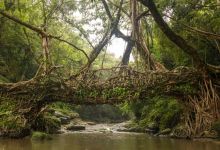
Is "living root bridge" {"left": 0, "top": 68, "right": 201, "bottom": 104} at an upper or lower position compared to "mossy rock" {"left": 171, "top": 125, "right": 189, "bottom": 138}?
upper

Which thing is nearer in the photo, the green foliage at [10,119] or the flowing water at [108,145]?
the flowing water at [108,145]

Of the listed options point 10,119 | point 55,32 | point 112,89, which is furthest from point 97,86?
point 55,32

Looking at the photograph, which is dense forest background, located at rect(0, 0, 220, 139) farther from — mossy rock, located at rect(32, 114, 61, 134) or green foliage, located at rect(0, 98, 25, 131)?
mossy rock, located at rect(32, 114, 61, 134)

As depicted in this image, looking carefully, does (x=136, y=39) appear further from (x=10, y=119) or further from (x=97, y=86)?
(x=10, y=119)

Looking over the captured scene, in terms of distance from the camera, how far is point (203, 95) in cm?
1163

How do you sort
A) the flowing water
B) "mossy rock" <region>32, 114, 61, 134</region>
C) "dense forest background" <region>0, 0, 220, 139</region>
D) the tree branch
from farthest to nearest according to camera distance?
"mossy rock" <region>32, 114, 61, 134</region>, "dense forest background" <region>0, 0, 220, 139</region>, the flowing water, the tree branch

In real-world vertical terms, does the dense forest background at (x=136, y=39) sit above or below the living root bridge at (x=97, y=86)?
above

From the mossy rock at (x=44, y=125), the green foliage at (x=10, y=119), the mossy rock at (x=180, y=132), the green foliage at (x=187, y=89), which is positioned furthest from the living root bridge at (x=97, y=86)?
the mossy rock at (x=44, y=125)

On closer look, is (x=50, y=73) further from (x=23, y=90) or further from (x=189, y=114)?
(x=189, y=114)

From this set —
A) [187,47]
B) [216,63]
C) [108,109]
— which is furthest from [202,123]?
[108,109]

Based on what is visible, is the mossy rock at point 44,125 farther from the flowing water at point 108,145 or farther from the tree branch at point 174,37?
the tree branch at point 174,37

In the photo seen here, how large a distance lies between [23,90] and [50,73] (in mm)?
1157

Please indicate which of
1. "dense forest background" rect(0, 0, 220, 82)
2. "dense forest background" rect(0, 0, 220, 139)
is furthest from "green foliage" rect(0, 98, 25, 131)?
"dense forest background" rect(0, 0, 220, 82)

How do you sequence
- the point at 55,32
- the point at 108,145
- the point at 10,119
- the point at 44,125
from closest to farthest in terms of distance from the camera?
the point at 108,145, the point at 10,119, the point at 44,125, the point at 55,32
